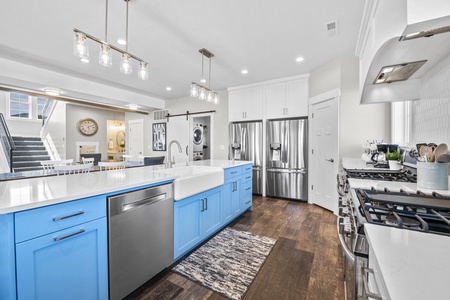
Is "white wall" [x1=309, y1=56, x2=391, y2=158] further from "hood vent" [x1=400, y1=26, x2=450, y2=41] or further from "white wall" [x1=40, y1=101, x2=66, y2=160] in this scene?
"white wall" [x1=40, y1=101, x2=66, y2=160]

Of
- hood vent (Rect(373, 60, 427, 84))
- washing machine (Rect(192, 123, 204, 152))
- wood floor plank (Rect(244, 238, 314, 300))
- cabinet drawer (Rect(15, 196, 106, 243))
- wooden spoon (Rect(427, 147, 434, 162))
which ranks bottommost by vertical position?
wood floor plank (Rect(244, 238, 314, 300))

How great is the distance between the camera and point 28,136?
7008 millimetres

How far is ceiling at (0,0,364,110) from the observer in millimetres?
1964

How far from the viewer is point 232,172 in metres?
2.79

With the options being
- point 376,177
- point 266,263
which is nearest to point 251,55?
point 376,177

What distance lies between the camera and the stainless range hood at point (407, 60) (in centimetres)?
89

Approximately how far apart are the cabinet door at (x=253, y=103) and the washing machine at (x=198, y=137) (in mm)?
1671

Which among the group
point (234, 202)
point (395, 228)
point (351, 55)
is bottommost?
point (234, 202)

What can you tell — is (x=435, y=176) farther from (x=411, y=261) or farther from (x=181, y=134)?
(x=181, y=134)

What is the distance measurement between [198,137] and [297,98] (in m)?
2.91

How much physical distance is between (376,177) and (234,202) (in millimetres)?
1768

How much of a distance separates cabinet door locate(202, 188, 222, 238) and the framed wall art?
416 cm

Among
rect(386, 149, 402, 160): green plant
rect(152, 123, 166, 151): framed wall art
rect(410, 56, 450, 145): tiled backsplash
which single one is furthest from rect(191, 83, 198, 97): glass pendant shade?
rect(152, 123, 166, 151): framed wall art

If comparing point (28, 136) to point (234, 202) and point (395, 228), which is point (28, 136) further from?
point (395, 228)
